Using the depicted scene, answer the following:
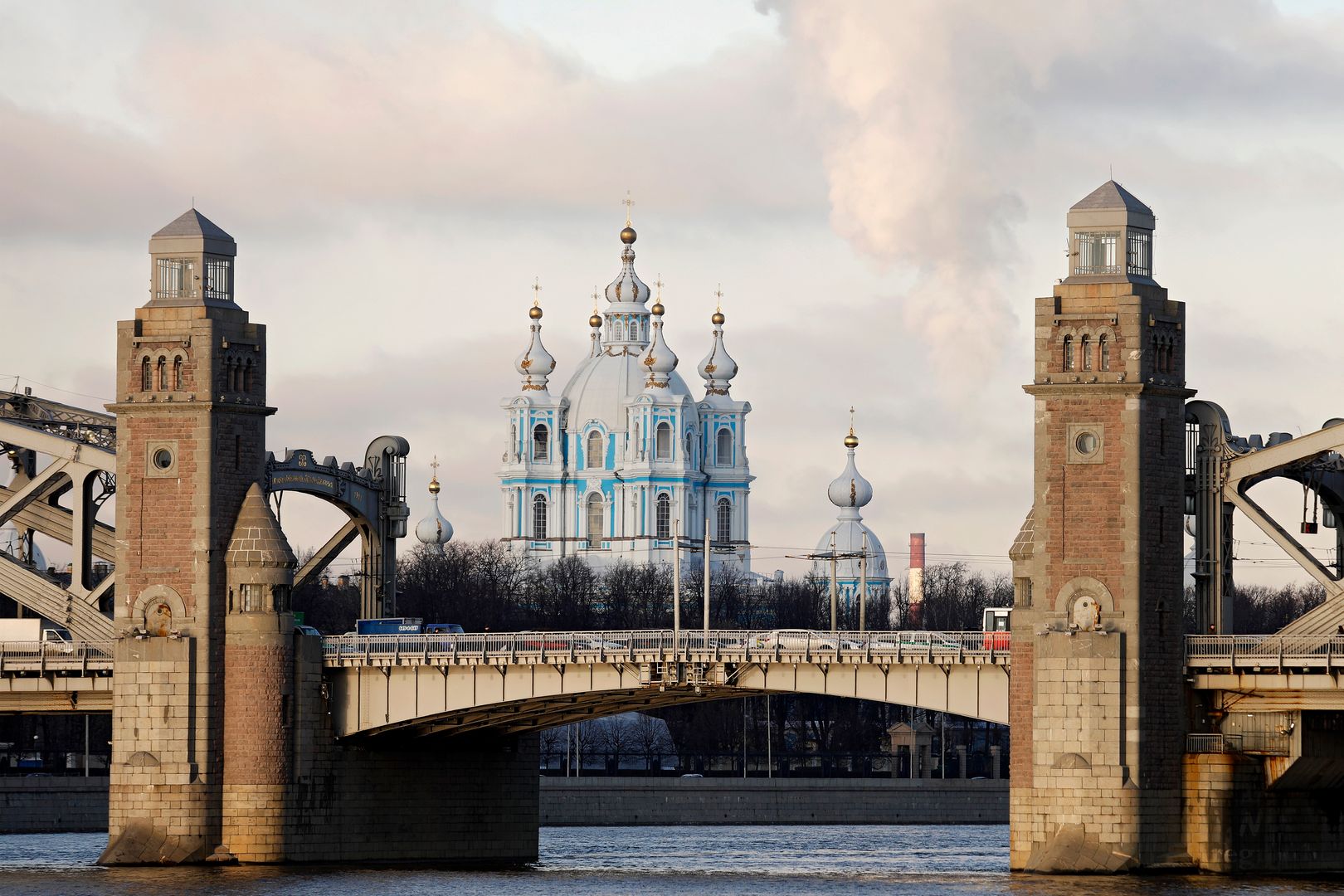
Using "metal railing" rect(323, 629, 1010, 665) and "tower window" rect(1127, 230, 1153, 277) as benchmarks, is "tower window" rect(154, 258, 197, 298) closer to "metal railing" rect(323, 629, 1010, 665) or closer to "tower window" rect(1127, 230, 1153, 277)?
"metal railing" rect(323, 629, 1010, 665)

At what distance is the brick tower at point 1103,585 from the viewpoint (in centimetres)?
9194

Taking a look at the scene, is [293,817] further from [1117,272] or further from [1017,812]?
[1117,272]

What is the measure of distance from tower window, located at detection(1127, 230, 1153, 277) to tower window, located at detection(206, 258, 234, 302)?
26497mm

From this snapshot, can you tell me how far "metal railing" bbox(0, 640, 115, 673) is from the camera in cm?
10312

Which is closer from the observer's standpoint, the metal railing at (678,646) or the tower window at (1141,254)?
the tower window at (1141,254)

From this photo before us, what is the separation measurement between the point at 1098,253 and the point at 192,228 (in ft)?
86.8

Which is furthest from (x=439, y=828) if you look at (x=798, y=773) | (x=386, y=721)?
(x=798, y=773)

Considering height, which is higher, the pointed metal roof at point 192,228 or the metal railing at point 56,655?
the pointed metal roof at point 192,228

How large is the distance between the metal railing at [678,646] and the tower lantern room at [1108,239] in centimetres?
1019

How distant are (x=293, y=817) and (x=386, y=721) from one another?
3.75 m

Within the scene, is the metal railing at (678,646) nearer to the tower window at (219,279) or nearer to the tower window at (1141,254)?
the tower window at (219,279)

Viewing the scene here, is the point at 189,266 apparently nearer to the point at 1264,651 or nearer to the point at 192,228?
the point at 192,228

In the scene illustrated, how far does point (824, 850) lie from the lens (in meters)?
119

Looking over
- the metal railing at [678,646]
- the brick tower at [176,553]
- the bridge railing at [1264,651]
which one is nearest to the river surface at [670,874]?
the brick tower at [176,553]
